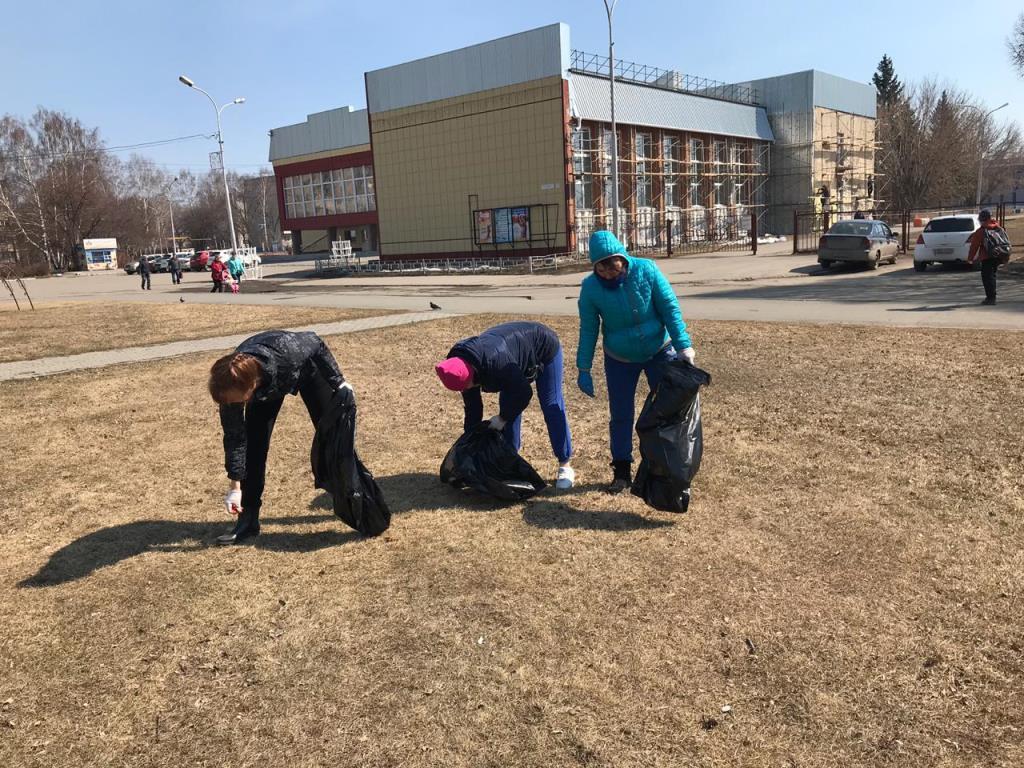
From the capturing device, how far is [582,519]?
4.44m

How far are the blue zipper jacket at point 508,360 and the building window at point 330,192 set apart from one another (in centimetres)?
5527

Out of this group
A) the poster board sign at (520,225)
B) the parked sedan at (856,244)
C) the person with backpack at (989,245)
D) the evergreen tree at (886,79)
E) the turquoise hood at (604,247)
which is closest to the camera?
the turquoise hood at (604,247)

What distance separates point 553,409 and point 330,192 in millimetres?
61042

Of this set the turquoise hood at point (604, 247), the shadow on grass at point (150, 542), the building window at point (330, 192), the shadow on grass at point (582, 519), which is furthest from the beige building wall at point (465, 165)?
the shadow on grass at point (150, 542)

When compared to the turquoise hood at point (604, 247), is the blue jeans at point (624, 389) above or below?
below

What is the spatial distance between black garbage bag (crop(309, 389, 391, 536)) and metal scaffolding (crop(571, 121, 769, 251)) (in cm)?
3317

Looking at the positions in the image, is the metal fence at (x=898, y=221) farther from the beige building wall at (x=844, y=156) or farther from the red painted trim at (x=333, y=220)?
the red painted trim at (x=333, y=220)

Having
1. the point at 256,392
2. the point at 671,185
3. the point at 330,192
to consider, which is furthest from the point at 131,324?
the point at 330,192

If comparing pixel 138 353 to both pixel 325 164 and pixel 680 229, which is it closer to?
pixel 680 229

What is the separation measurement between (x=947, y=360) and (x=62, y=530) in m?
8.40

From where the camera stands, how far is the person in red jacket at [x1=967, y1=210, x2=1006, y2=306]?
12.2 m

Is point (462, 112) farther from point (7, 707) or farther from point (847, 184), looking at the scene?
point (7, 707)

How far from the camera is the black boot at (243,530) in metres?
4.29

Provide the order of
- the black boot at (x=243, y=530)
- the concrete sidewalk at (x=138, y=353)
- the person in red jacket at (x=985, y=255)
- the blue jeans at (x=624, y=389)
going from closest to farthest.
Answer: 1. the black boot at (x=243, y=530)
2. the blue jeans at (x=624, y=389)
3. the concrete sidewalk at (x=138, y=353)
4. the person in red jacket at (x=985, y=255)
